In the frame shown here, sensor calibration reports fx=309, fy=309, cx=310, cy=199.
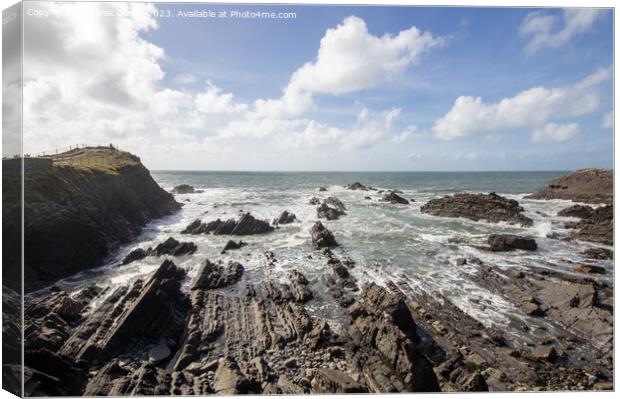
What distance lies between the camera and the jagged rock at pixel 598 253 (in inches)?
535

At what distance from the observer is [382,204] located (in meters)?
31.7

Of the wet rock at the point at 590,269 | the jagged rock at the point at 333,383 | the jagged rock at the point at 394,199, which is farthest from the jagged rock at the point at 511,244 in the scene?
the jagged rock at the point at 394,199

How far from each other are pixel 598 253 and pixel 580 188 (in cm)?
1752

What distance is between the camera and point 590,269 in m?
12.3

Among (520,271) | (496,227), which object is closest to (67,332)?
(520,271)

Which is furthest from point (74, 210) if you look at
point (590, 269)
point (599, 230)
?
point (599, 230)

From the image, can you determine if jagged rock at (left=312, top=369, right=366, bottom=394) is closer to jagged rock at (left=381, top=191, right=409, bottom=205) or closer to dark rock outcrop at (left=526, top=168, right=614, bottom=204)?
dark rock outcrop at (left=526, top=168, right=614, bottom=204)

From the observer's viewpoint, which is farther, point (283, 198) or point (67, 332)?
point (283, 198)

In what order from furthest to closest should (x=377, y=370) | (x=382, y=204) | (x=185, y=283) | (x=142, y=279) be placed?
(x=382, y=204), (x=185, y=283), (x=142, y=279), (x=377, y=370)

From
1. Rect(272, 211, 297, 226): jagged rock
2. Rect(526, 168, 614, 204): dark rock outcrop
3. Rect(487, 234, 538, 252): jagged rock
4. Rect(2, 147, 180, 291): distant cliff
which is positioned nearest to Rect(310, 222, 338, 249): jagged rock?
Rect(272, 211, 297, 226): jagged rock

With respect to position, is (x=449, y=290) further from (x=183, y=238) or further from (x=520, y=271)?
(x=183, y=238)

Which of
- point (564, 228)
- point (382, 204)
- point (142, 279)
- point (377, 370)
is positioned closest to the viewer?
point (377, 370)

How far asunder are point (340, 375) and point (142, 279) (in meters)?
8.30

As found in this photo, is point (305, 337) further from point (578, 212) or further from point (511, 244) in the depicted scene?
point (578, 212)
